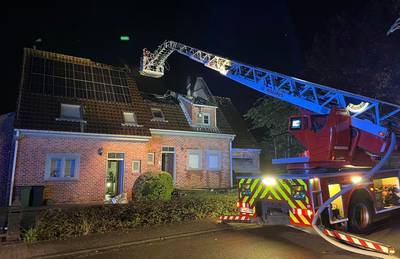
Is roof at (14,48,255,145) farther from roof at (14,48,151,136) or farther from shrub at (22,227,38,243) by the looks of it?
shrub at (22,227,38,243)

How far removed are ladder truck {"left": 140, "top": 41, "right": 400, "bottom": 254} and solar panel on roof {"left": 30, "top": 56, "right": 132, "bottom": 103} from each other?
11.7 metres

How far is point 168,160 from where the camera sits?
62.5ft

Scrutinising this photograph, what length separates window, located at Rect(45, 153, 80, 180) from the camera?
1441cm

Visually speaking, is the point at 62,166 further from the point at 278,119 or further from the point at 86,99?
the point at 278,119

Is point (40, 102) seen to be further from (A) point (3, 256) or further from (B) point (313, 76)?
(B) point (313, 76)

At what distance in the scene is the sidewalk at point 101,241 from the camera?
22.0 ft

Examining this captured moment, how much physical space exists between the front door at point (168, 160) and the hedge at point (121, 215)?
26.1 ft

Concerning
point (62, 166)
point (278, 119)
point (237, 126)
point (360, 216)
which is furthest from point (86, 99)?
point (360, 216)

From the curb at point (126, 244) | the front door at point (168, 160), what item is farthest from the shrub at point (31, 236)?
the front door at point (168, 160)

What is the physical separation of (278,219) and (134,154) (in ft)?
35.3

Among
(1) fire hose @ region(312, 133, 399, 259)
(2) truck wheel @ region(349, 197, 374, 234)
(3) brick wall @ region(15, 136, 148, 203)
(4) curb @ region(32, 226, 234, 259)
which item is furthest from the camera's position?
(3) brick wall @ region(15, 136, 148, 203)

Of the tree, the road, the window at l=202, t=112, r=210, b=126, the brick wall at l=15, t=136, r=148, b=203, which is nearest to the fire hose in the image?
the road

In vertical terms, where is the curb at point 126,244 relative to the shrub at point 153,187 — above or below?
below

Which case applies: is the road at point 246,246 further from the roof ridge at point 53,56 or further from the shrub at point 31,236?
the roof ridge at point 53,56
